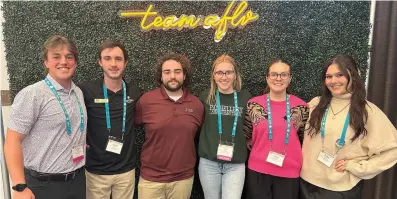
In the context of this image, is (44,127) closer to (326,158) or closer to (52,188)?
(52,188)

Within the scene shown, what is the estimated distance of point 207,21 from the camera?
112 inches

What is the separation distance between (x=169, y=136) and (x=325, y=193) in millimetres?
1229

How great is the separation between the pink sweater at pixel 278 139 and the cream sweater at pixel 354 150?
0.13 metres

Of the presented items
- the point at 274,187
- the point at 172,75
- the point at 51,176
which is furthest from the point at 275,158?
the point at 51,176

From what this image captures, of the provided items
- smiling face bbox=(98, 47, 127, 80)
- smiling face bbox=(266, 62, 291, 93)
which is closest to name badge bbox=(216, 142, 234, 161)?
smiling face bbox=(266, 62, 291, 93)

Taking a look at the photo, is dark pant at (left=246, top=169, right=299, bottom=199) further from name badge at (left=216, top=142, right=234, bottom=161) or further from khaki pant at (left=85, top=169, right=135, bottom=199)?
khaki pant at (left=85, top=169, right=135, bottom=199)

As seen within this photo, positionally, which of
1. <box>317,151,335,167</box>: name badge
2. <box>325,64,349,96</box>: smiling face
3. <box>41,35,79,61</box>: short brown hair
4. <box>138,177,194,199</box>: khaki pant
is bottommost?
<box>138,177,194,199</box>: khaki pant

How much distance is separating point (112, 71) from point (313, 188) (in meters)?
1.77

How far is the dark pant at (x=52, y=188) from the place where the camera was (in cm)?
184

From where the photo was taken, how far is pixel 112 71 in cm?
223

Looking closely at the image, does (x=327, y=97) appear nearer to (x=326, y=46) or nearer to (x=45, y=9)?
(x=326, y=46)

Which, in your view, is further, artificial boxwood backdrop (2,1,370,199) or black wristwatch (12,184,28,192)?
artificial boxwood backdrop (2,1,370,199)

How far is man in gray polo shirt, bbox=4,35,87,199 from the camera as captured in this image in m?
1.71

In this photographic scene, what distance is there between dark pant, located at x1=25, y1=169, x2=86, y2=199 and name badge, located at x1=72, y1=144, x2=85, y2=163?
12cm
